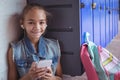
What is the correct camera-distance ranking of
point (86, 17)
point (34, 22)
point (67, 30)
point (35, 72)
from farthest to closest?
point (86, 17) < point (67, 30) < point (34, 22) < point (35, 72)

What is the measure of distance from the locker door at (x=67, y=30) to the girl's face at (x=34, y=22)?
153 millimetres

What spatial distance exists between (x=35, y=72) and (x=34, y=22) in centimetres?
33

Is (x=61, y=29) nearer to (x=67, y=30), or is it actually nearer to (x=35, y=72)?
(x=67, y=30)

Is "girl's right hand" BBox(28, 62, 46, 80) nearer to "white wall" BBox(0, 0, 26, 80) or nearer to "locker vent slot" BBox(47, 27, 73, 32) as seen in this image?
"white wall" BBox(0, 0, 26, 80)

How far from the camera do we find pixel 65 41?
1.48 m

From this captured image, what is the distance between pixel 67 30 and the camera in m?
1.45

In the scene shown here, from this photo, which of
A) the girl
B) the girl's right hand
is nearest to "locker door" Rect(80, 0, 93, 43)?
the girl

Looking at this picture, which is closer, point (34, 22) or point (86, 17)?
point (34, 22)

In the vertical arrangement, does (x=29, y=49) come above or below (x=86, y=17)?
below

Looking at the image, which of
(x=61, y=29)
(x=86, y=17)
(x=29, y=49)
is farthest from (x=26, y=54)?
(x=86, y=17)

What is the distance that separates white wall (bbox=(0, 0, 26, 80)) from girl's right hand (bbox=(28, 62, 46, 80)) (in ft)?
0.59

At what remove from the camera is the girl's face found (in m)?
1.30

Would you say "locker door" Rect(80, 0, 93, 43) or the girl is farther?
"locker door" Rect(80, 0, 93, 43)

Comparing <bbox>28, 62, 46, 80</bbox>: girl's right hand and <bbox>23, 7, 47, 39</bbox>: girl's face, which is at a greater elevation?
<bbox>23, 7, 47, 39</bbox>: girl's face
